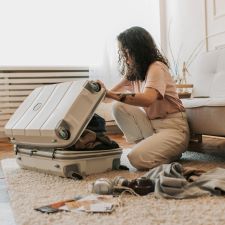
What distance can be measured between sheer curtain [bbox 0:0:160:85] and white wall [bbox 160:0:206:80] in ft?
1.10

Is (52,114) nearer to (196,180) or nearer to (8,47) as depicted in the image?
(196,180)

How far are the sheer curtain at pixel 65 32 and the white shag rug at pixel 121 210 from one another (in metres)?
1.86

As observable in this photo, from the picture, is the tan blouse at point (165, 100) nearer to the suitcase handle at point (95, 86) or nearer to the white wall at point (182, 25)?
the suitcase handle at point (95, 86)

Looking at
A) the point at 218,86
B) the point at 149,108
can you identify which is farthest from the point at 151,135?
the point at 218,86

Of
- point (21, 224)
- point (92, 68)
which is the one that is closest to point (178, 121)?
point (21, 224)

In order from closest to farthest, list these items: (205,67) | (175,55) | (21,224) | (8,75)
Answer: (21,224) → (205,67) → (8,75) → (175,55)

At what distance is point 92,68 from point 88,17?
0.43 m

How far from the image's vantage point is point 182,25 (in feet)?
10.3

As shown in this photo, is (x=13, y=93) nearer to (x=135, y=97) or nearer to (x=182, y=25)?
(x=182, y=25)

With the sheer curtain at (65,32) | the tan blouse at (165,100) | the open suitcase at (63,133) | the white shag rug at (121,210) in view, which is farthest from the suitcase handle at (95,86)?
the sheer curtain at (65,32)

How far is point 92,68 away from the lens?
124 inches

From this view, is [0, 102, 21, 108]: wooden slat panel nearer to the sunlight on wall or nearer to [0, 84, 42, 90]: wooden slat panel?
[0, 84, 42, 90]: wooden slat panel


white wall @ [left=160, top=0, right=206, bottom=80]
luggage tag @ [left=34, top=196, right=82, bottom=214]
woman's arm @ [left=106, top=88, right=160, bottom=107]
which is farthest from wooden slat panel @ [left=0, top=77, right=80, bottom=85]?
luggage tag @ [left=34, top=196, right=82, bottom=214]

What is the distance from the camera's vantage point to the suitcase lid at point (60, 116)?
1432mm
